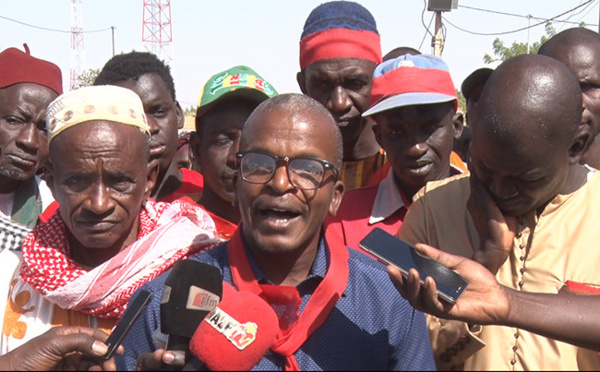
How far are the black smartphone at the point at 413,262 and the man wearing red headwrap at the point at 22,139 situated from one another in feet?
8.63

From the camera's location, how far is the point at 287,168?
2.46 metres

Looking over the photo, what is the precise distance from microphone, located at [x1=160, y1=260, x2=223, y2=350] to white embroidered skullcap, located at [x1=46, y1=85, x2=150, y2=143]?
1.18 meters

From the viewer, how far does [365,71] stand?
412 cm

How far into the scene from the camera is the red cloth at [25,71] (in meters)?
4.33

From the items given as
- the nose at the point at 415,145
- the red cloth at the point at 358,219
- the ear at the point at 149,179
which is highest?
the nose at the point at 415,145

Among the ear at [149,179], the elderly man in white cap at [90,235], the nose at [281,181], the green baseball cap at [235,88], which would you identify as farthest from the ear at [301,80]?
the nose at [281,181]

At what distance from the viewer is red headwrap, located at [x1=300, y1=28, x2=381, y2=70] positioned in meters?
4.12

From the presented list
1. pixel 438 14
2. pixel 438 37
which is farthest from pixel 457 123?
pixel 438 37

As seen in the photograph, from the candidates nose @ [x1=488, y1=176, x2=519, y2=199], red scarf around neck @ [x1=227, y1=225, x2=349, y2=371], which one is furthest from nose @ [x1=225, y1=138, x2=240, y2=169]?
nose @ [x1=488, y1=176, x2=519, y2=199]

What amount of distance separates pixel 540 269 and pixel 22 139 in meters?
3.16

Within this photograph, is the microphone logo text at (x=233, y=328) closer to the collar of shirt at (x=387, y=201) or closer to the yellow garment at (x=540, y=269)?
the yellow garment at (x=540, y=269)

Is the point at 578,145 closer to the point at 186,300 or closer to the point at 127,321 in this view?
the point at 186,300

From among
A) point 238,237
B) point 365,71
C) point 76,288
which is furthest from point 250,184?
point 365,71

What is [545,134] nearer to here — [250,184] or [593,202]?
[593,202]
